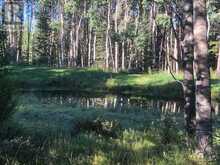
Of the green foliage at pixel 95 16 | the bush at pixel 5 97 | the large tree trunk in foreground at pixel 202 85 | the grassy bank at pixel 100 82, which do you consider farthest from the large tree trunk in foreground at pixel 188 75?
the green foliage at pixel 95 16

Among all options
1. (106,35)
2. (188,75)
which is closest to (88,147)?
(188,75)

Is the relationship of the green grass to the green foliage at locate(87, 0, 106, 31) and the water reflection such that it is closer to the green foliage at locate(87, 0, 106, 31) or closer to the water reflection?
the water reflection

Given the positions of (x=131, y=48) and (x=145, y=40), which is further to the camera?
(x=131, y=48)

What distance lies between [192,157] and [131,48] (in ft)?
224

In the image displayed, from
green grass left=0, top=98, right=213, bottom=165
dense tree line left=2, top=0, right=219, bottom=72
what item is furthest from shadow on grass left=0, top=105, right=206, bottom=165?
dense tree line left=2, top=0, right=219, bottom=72

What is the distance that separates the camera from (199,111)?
28.1ft

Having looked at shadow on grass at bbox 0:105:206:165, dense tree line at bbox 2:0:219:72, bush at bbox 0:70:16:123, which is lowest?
shadow on grass at bbox 0:105:206:165

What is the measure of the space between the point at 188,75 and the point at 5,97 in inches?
174

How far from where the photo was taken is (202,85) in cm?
847

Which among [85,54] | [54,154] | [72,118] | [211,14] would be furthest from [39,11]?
[54,154]

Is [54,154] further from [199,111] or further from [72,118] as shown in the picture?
[72,118]

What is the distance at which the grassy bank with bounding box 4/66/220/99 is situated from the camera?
38.3 meters

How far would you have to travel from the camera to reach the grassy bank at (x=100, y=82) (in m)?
38.3

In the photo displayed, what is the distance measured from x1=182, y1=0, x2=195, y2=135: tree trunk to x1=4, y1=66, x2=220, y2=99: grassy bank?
A: 79.4ft
